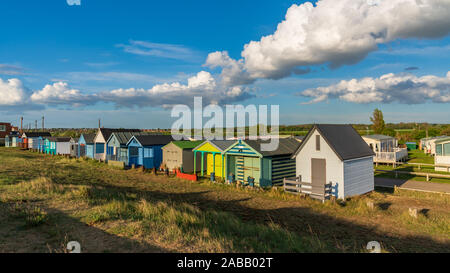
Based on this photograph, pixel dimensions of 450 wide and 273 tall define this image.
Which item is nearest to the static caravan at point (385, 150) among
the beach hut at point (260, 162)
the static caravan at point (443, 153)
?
the static caravan at point (443, 153)

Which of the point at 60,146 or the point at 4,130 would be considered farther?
the point at 4,130

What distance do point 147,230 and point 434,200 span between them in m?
17.8

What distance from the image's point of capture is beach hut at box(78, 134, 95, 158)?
42906mm

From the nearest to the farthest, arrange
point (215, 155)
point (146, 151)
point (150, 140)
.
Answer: point (215, 155) → point (146, 151) → point (150, 140)

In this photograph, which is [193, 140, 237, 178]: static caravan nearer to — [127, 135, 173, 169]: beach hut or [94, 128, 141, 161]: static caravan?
[127, 135, 173, 169]: beach hut

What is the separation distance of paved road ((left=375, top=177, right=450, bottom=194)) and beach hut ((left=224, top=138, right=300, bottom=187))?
7686 mm

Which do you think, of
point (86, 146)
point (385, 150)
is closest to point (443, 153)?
point (385, 150)

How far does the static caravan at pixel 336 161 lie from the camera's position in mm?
16625

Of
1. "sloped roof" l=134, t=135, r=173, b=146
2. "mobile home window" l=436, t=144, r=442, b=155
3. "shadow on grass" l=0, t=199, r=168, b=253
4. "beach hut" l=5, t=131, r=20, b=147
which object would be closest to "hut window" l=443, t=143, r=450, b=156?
"mobile home window" l=436, t=144, r=442, b=155

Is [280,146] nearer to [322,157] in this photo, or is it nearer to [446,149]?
[322,157]

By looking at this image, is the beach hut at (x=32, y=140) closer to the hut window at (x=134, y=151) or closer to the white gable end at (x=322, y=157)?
the hut window at (x=134, y=151)

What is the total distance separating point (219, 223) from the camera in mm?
10430

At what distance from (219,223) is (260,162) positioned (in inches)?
438
